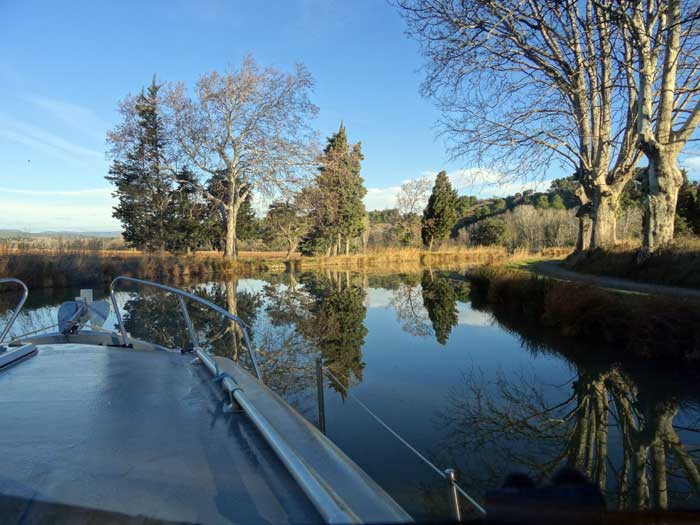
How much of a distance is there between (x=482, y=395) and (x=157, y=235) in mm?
29515

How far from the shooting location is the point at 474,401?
4.46m

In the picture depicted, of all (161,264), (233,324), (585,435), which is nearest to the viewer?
(585,435)

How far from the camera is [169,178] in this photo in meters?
23.1

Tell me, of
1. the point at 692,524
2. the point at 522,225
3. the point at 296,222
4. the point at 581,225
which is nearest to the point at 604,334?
the point at 692,524

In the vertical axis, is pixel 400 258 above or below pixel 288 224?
below

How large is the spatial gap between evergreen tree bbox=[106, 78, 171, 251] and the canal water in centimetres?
1805

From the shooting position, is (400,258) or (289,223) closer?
(400,258)

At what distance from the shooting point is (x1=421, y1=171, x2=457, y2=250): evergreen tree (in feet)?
119

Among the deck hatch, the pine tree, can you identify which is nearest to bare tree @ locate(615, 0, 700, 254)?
the deck hatch

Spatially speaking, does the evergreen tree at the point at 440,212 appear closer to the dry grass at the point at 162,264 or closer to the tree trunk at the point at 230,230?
the dry grass at the point at 162,264

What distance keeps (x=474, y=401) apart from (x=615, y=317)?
352 centimetres

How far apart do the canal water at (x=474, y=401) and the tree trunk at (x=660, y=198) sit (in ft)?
16.6

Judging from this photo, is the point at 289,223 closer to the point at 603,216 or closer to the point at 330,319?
the point at 603,216

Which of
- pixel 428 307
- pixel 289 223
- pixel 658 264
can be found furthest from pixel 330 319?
pixel 289 223
